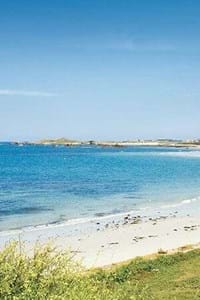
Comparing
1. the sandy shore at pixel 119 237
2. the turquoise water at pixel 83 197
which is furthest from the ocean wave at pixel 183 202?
the sandy shore at pixel 119 237

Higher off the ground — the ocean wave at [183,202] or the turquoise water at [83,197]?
the turquoise water at [83,197]

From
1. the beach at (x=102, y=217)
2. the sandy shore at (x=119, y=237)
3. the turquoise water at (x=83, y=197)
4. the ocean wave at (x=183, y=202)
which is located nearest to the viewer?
the sandy shore at (x=119, y=237)

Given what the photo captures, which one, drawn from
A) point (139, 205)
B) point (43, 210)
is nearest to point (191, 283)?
point (43, 210)

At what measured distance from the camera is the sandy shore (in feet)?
98.9

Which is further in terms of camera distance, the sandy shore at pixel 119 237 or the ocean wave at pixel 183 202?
the ocean wave at pixel 183 202

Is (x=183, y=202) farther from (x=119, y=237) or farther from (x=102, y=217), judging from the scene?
(x=119, y=237)

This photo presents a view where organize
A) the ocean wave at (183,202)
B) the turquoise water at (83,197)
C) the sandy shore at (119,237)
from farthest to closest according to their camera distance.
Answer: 1. the ocean wave at (183,202)
2. the turquoise water at (83,197)
3. the sandy shore at (119,237)

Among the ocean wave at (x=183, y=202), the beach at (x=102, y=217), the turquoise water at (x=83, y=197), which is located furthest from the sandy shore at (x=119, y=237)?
the ocean wave at (x=183, y=202)

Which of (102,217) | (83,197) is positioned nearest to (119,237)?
(102,217)

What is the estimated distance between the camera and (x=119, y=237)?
36000mm

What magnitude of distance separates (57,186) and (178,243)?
42738mm

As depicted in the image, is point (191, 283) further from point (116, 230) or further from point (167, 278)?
point (116, 230)

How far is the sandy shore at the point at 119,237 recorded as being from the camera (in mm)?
30141

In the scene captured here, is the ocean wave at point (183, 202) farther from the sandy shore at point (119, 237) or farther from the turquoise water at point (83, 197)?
the sandy shore at point (119, 237)
